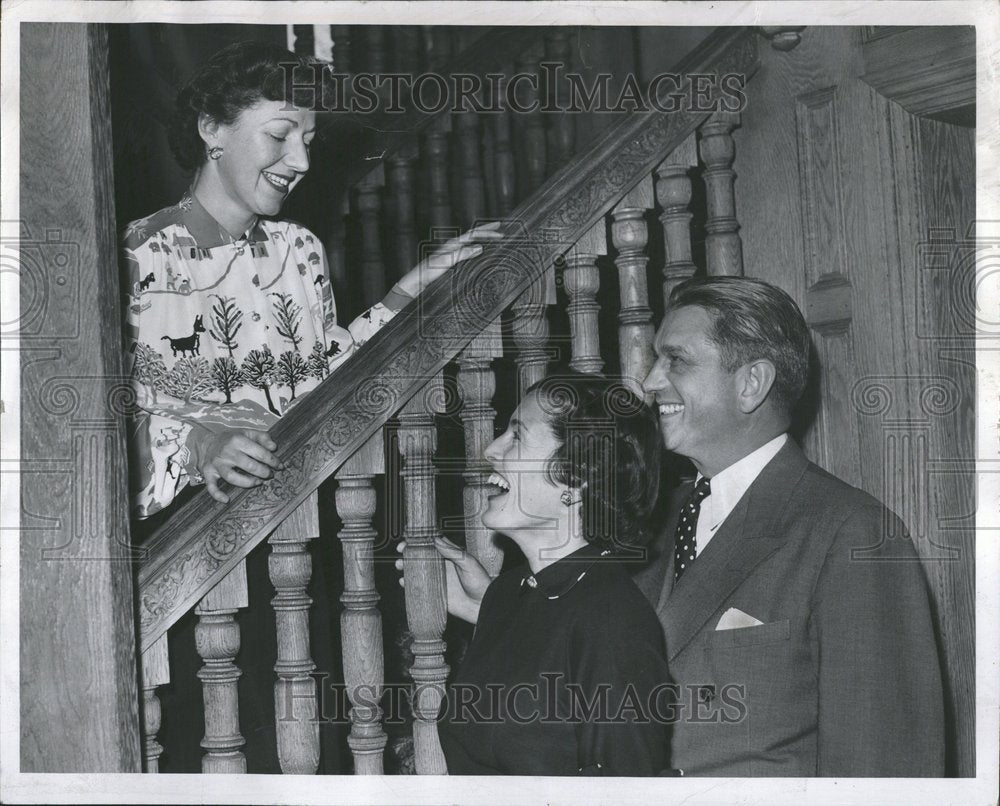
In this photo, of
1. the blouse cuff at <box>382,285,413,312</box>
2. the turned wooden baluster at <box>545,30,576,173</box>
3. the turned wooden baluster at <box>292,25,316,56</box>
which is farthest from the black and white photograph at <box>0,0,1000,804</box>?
the turned wooden baluster at <box>292,25,316,56</box>

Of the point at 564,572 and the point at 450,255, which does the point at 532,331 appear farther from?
the point at 564,572

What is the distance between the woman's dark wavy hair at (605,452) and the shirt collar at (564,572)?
0.10ft

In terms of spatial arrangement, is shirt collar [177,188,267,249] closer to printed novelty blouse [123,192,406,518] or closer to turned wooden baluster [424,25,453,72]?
printed novelty blouse [123,192,406,518]

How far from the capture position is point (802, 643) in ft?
8.15

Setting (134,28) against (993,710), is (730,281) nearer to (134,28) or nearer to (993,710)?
(993,710)

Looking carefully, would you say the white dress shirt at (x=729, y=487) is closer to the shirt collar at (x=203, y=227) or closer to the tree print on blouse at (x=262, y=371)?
the tree print on blouse at (x=262, y=371)

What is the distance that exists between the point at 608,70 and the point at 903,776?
5.67ft

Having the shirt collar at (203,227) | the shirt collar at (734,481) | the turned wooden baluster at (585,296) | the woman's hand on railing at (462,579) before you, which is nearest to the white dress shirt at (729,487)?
the shirt collar at (734,481)

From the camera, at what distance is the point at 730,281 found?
268cm

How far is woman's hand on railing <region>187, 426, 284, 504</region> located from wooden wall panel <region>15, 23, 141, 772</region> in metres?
0.16

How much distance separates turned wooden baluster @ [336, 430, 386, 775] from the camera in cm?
259

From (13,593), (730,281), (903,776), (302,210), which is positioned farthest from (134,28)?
(903,776)

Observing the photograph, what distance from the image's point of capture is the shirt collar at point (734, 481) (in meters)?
2.61

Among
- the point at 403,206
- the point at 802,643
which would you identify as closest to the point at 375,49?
the point at 403,206
